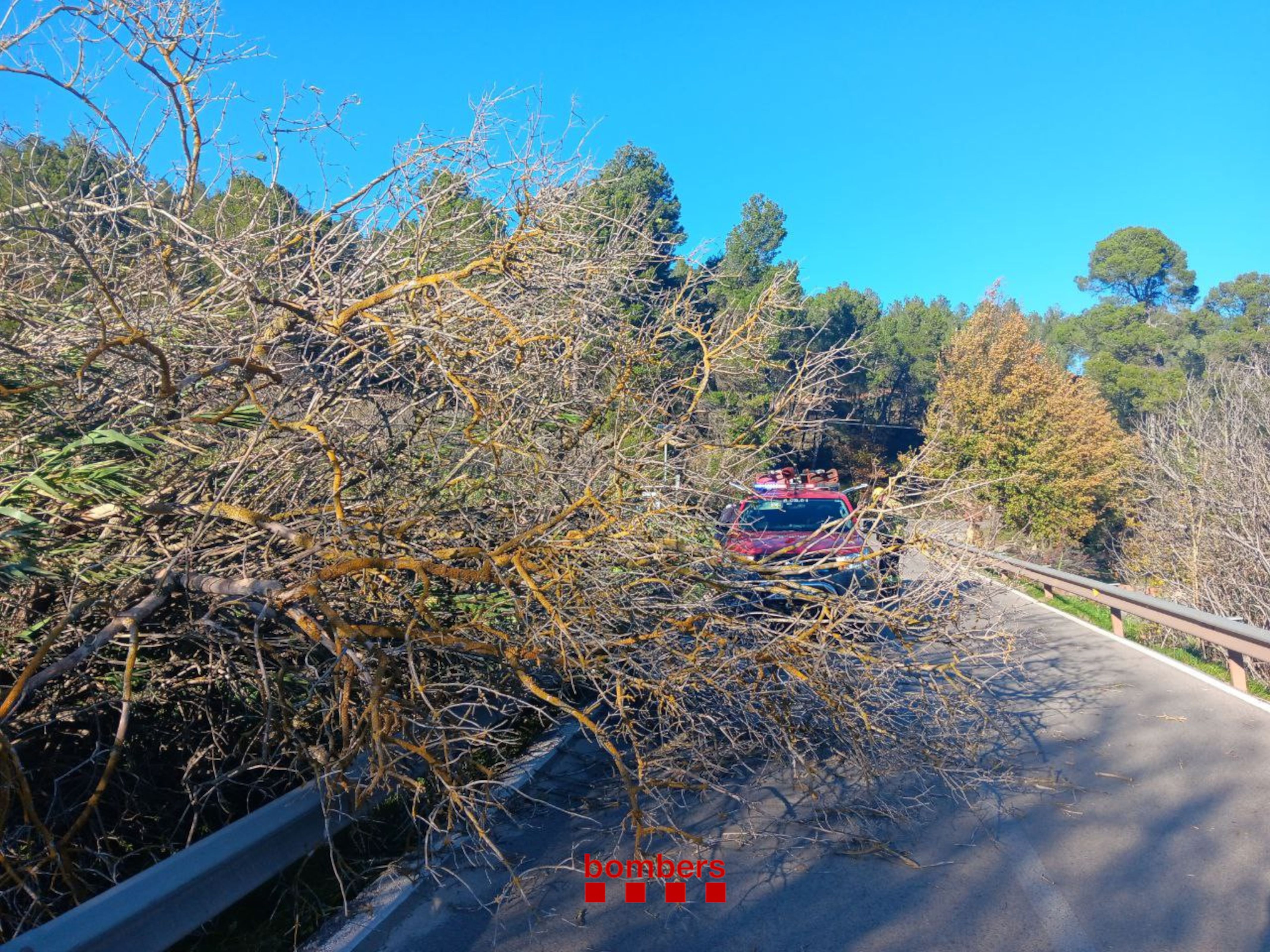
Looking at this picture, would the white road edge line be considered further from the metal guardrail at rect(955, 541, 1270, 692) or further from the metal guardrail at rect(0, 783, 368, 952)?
the metal guardrail at rect(0, 783, 368, 952)

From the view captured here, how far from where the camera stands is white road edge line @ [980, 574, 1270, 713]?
297 inches

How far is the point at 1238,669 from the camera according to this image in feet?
27.3

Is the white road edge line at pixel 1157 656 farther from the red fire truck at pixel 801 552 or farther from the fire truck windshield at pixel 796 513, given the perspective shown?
the fire truck windshield at pixel 796 513

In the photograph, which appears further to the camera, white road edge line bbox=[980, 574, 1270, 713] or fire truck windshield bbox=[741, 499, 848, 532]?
fire truck windshield bbox=[741, 499, 848, 532]

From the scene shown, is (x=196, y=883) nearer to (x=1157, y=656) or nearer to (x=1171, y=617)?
(x=1171, y=617)

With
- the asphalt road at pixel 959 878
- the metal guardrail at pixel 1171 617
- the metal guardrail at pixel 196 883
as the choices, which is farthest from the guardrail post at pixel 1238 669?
the metal guardrail at pixel 196 883

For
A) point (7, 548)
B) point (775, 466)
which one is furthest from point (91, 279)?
point (775, 466)

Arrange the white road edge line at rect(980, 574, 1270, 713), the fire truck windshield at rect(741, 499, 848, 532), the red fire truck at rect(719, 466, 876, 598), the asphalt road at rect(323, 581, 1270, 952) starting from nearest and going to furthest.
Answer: the asphalt road at rect(323, 581, 1270, 952) → the red fire truck at rect(719, 466, 876, 598) → the white road edge line at rect(980, 574, 1270, 713) → the fire truck windshield at rect(741, 499, 848, 532)

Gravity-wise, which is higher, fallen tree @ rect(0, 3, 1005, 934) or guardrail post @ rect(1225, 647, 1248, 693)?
fallen tree @ rect(0, 3, 1005, 934)

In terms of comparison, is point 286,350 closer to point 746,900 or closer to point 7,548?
point 7,548

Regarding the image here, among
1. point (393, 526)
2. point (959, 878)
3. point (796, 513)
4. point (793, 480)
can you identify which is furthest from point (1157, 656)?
point (393, 526)

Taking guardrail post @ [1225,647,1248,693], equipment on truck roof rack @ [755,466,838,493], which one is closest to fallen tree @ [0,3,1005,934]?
equipment on truck roof rack @ [755,466,838,493]

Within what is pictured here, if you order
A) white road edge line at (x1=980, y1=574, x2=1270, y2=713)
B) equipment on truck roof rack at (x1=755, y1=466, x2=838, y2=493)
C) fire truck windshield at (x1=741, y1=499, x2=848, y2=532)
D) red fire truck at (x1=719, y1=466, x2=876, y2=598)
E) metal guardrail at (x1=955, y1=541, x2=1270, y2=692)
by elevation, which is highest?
equipment on truck roof rack at (x1=755, y1=466, x2=838, y2=493)

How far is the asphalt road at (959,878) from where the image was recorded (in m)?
3.80
